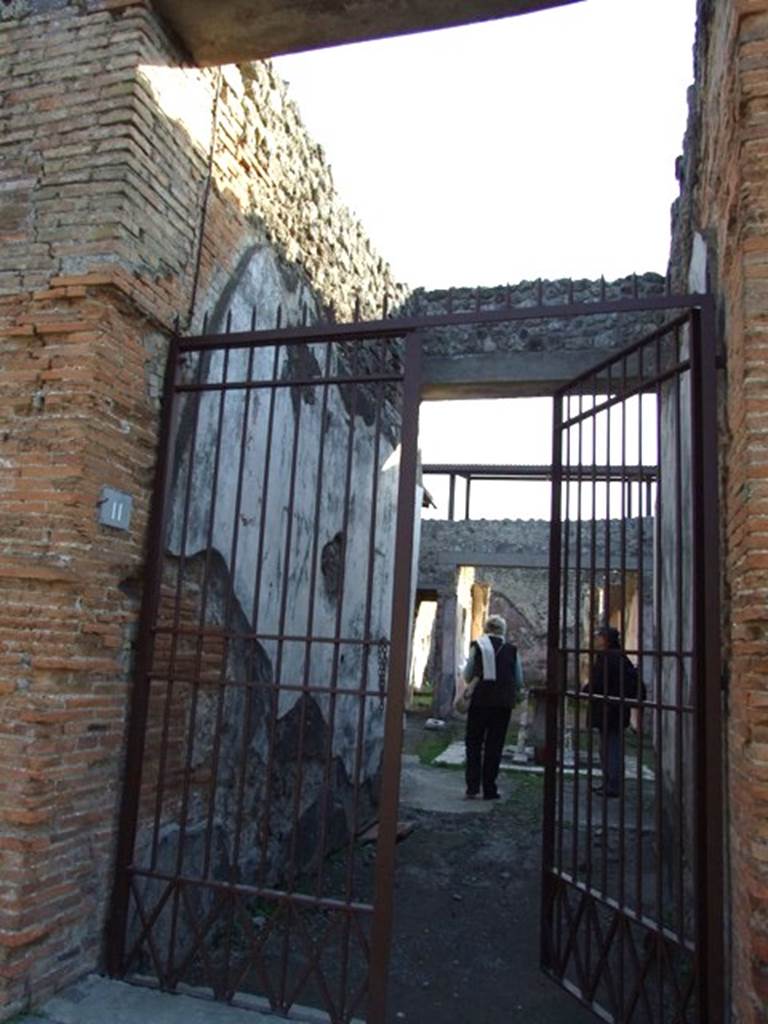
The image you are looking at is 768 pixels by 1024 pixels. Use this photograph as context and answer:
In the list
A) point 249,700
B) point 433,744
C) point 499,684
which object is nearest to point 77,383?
point 249,700

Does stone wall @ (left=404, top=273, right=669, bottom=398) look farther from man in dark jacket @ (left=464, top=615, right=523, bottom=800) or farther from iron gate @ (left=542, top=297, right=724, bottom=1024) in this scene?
man in dark jacket @ (left=464, top=615, right=523, bottom=800)

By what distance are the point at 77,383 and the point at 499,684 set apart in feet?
16.1

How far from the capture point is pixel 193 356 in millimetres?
3953

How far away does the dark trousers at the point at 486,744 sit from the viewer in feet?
23.5

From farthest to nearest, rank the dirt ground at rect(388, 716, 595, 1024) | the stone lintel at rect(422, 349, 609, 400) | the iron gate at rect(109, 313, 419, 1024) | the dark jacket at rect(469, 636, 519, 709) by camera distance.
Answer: the dark jacket at rect(469, 636, 519, 709), the stone lintel at rect(422, 349, 609, 400), the dirt ground at rect(388, 716, 595, 1024), the iron gate at rect(109, 313, 419, 1024)

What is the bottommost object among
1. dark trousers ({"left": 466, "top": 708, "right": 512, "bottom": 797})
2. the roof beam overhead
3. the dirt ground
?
the dirt ground

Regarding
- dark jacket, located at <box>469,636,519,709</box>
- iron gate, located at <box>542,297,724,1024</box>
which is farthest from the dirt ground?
dark jacket, located at <box>469,636,519,709</box>

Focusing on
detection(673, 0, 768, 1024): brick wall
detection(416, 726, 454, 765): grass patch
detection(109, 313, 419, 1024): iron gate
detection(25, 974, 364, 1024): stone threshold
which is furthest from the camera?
detection(416, 726, 454, 765): grass patch

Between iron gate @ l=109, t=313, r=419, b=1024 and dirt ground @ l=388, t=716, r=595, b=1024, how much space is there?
283mm

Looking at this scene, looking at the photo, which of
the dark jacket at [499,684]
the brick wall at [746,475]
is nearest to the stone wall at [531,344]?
the dark jacket at [499,684]

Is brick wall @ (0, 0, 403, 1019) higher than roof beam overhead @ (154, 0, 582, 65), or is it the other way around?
roof beam overhead @ (154, 0, 582, 65)

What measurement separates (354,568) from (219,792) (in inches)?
93.1

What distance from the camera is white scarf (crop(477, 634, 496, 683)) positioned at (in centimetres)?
716

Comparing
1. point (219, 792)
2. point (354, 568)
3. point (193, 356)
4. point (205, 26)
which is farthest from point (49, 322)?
point (354, 568)
